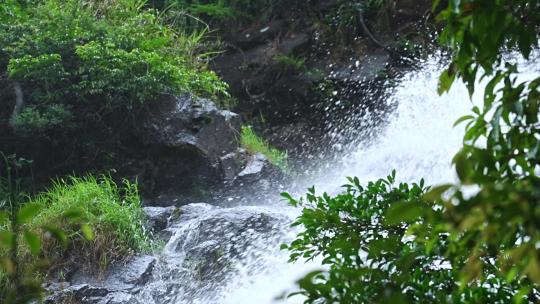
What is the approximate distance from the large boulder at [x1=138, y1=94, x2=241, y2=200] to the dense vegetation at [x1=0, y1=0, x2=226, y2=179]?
7.2 inches

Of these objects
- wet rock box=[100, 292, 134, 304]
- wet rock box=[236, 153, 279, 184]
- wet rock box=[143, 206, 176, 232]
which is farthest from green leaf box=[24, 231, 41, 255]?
wet rock box=[236, 153, 279, 184]

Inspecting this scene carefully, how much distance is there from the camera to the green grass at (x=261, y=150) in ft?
29.1

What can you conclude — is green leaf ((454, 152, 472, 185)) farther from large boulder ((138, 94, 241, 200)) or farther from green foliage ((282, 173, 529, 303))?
large boulder ((138, 94, 241, 200))

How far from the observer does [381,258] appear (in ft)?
5.49

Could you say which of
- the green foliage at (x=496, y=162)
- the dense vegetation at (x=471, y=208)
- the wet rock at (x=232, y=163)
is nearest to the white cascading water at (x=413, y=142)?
the wet rock at (x=232, y=163)

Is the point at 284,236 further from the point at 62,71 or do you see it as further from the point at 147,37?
the point at 147,37

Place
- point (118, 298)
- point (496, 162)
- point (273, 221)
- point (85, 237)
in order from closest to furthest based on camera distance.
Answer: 1. point (496, 162)
2. point (118, 298)
3. point (85, 237)
4. point (273, 221)

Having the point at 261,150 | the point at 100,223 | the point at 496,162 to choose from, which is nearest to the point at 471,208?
the point at 496,162

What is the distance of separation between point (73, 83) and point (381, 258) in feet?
23.2

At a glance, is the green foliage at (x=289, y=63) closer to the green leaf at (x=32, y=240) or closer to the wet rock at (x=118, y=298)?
the wet rock at (x=118, y=298)

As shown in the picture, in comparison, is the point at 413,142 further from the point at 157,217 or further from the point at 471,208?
the point at 471,208

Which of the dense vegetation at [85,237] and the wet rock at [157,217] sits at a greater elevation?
the wet rock at [157,217]

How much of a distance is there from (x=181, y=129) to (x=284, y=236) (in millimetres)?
2631

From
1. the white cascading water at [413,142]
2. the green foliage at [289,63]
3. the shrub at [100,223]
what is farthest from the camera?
the green foliage at [289,63]
